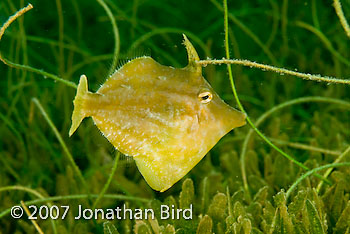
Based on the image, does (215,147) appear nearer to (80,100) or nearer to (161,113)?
(161,113)

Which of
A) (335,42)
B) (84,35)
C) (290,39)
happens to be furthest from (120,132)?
(84,35)

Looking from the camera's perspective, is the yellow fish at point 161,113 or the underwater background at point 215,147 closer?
the yellow fish at point 161,113

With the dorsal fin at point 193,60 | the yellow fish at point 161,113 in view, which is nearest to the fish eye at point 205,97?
the yellow fish at point 161,113

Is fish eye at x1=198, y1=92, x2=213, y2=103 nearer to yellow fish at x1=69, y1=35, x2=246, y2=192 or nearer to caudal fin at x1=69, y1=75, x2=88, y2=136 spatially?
yellow fish at x1=69, y1=35, x2=246, y2=192

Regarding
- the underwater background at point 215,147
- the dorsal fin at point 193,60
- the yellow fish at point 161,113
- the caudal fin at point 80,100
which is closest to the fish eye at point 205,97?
the yellow fish at point 161,113

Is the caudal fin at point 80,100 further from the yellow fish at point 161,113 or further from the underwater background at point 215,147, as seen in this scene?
the underwater background at point 215,147

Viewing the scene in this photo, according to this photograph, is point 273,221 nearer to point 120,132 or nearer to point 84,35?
point 120,132

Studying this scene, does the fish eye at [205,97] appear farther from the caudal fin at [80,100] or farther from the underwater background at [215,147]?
the caudal fin at [80,100]

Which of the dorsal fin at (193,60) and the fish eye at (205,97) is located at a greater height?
the dorsal fin at (193,60)
